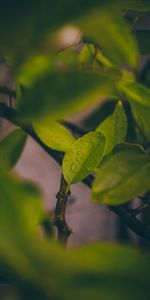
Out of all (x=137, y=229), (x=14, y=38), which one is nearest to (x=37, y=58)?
(x=14, y=38)

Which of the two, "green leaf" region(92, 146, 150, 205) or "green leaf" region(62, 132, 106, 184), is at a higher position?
"green leaf" region(92, 146, 150, 205)

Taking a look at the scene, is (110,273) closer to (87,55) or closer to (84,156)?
(84,156)

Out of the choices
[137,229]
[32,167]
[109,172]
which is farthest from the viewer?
[32,167]

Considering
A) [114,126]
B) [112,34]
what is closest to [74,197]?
[114,126]

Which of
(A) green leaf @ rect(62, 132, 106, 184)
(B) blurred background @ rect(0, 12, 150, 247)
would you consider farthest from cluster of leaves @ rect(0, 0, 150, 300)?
(B) blurred background @ rect(0, 12, 150, 247)

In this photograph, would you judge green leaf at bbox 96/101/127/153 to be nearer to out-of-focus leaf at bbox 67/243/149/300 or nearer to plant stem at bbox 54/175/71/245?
plant stem at bbox 54/175/71/245

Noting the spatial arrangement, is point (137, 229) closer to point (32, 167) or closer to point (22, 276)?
point (22, 276)

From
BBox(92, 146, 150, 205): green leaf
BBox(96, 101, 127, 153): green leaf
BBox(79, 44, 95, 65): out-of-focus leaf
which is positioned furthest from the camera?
BBox(79, 44, 95, 65): out-of-focus leaf
